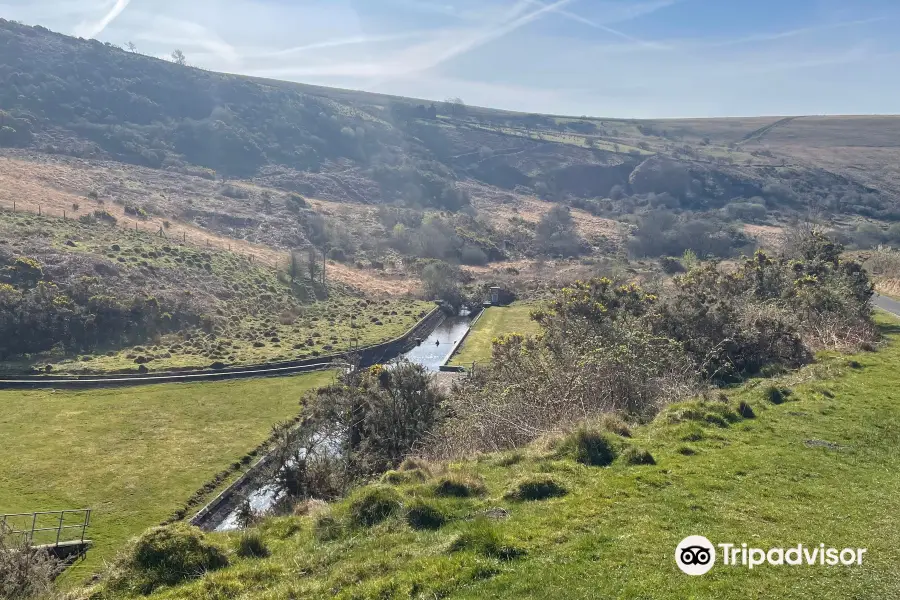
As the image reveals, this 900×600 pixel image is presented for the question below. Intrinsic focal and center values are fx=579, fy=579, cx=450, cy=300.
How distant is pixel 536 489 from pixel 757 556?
12.4 feet

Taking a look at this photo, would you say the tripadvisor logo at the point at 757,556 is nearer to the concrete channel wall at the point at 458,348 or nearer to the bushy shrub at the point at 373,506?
the bushy shrub at the point at 373,506

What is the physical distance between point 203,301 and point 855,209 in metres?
117

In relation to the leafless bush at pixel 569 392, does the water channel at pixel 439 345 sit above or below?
below

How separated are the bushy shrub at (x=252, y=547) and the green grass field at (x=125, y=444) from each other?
962 centimetres

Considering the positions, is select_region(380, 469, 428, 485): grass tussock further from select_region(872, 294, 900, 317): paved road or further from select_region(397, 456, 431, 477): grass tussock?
select_region(872, 294, 900, 317): paved road

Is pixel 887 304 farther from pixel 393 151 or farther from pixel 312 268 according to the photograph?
pixel 393 151

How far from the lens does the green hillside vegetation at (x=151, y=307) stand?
3919 centimetres

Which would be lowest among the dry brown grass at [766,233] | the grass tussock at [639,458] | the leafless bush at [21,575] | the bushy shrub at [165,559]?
the dry brown grass at [766,233]

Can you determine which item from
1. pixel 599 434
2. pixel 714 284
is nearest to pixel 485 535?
pixel 599 434

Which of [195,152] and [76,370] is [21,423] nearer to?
[76,370]

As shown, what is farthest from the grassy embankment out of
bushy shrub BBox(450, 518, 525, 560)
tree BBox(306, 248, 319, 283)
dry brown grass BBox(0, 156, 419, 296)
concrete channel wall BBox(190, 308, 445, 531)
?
dry brown grass BBox(0, 156, 419, 296)

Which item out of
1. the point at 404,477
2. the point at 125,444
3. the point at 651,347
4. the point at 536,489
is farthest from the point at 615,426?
the point at 125,444

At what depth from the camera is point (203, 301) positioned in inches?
2021

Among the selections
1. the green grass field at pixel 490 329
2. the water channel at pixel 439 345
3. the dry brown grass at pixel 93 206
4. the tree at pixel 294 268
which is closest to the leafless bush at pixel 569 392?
the water channel at pixel 439 345
